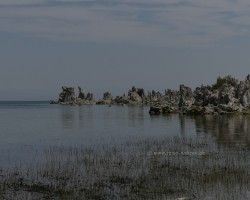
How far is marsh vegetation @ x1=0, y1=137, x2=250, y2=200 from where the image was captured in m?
26.2

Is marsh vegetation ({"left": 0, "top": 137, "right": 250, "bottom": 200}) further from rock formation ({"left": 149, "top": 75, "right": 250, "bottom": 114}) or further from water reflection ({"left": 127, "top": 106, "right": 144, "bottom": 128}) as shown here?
rock formation ({"left": 149, "top": 75, "right": 250, "bottom": 114})

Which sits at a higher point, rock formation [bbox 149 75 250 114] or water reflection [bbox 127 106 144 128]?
rock formation [bbox 149 75 250 114]

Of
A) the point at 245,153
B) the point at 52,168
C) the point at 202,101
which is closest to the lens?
the point at 52,168

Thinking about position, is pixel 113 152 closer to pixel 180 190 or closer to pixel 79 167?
pixel 79 167

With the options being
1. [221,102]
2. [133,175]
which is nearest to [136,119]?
[221,102]

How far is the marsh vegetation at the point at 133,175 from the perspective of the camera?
26234 millimetres

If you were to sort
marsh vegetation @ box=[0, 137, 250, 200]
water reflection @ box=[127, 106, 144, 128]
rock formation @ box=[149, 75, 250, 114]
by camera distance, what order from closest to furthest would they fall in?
marsh vegetation @ box=[0, 137, 250, 200], water reflection @ box=[127, 106, 144, 128], rock formation @ box=[149, 75, 250, 114]

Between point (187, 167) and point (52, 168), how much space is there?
31.4 feet

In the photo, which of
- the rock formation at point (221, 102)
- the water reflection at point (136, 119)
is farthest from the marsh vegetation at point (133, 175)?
the rock formation at point (221, 102)

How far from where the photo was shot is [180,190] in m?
26.8

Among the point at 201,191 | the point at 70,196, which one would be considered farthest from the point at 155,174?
the point at 70,196

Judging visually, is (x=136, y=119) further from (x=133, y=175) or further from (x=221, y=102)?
(x=133, y=175)

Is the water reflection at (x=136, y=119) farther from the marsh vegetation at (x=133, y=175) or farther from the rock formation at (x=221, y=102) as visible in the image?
the marsh vegetation at (x=133, y=175)

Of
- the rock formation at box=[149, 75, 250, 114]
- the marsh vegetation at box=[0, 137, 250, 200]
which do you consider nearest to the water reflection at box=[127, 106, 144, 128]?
the rock formation at box=[149, 75, 250, 114]
